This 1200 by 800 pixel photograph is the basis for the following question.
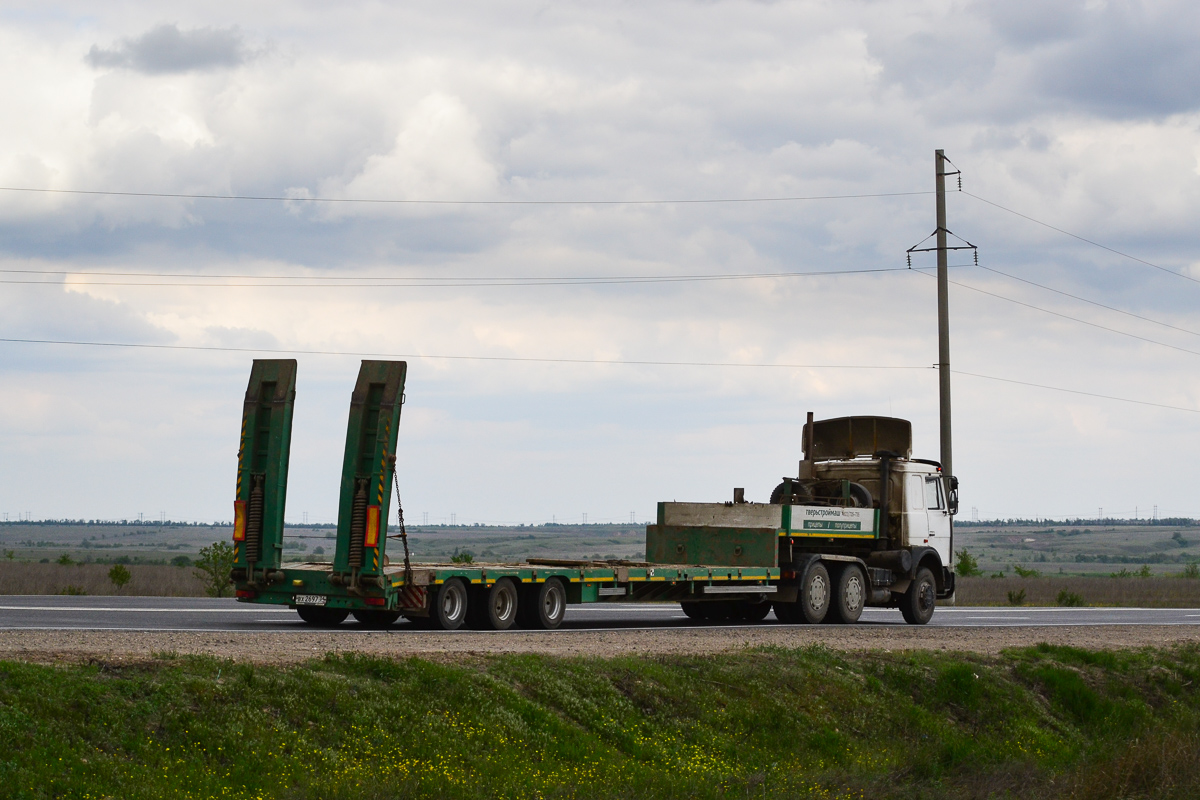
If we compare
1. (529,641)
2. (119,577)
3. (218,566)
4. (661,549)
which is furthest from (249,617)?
(119,577)

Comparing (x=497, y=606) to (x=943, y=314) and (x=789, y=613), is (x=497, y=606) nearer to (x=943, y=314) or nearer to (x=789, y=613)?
(x=789, y=613)

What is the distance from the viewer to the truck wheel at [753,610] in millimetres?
24406

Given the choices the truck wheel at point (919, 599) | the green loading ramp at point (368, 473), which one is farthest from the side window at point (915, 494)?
the green loading ramp at point (368, 473)

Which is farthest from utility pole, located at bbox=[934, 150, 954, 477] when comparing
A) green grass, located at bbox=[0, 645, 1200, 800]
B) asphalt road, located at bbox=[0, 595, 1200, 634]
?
green grass, located at bbox=[0, 645, 1200, 800]

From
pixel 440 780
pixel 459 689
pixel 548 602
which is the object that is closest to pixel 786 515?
pixel 548 602

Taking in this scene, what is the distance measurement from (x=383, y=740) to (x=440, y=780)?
2.90 ft

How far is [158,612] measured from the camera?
70.3 ft

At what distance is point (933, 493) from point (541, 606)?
967cm

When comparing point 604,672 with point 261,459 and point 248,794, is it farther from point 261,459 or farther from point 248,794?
point 261,459

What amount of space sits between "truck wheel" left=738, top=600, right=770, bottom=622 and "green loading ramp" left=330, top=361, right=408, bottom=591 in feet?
28.0

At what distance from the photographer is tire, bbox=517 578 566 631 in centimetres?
1992

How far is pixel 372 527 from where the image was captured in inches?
707

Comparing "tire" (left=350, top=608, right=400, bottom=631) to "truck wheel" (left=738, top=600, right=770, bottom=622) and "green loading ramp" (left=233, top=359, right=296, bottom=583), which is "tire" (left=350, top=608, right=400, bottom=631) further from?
"truck wheel" (left=738, top=600, right=770, bottom=622)

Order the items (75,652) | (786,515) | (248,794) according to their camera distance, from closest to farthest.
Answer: (248,794) < (75,652) < (786,515)
